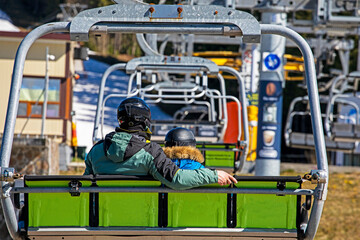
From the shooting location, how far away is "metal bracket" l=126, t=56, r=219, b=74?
9.84 metres

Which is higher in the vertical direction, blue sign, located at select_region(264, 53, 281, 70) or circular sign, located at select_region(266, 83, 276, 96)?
blue sign, located at select_region(264, 53, 281, 70)

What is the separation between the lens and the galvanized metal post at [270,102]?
1295cm

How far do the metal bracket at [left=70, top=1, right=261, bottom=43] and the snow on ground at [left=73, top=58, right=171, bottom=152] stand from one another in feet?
63.6

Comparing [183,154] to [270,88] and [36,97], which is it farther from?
[36,97]

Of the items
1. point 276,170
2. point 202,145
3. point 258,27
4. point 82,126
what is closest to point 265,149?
point 276,170

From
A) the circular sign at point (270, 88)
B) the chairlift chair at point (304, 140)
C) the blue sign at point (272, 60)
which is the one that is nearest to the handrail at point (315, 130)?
the blue sign at point (272, 60)

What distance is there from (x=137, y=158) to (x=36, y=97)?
59.2 feet

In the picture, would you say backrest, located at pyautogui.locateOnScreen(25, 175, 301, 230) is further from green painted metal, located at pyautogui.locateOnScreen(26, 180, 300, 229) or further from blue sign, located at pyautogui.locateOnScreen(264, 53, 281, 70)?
blue sign, located at pyautogui.locateOnScreen(264, 53, 281, 70)

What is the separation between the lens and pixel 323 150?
14.7ft

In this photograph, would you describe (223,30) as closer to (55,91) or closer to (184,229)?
(184,229)

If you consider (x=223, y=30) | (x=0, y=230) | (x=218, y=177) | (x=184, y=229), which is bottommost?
(x=0, y=230)

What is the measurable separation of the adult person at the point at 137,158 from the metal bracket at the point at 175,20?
1.47 ft

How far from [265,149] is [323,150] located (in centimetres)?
887

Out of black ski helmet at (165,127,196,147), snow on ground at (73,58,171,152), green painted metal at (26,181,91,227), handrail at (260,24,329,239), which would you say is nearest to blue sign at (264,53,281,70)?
black ski helmet at (165,127,196,147)
